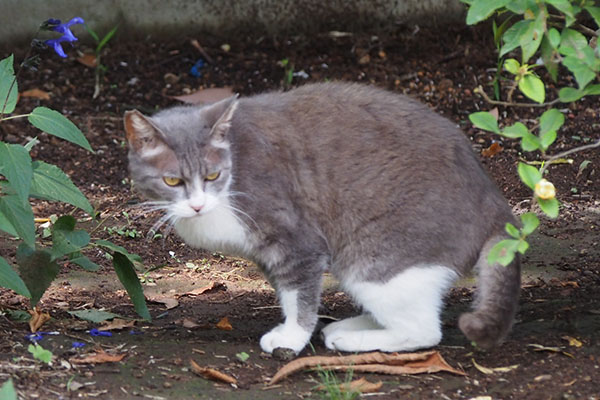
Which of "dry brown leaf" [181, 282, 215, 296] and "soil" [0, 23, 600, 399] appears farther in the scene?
"dry brown leaf" [181, 282, 215, 296]

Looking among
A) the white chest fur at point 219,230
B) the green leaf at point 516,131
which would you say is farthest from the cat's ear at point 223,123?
A: the green leaf at point 516,131

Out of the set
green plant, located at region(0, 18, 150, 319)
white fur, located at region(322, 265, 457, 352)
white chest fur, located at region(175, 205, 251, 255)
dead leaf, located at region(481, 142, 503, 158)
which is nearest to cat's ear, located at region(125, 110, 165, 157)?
green plant, located at region(0, 18, 150, 319)

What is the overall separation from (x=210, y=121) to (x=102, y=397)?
1192 millimetres

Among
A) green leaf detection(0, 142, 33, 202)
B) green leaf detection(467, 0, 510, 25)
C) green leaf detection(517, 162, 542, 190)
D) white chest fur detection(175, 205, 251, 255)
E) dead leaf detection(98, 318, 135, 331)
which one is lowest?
dead leaf detection(98, 318, 135, 331)

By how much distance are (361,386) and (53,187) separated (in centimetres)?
135

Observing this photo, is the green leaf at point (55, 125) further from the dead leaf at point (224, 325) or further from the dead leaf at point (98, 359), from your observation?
the dead leaf at point (224, 325)

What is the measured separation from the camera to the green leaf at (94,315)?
379 centimetres

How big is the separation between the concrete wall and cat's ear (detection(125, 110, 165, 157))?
12.2 feet

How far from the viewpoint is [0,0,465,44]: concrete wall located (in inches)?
274

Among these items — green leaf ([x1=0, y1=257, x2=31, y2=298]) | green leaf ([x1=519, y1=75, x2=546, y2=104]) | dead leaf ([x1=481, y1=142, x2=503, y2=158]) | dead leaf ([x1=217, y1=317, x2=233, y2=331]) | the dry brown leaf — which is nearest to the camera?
green leaf ([x1=519, y1=75, x2=546, y2=104])

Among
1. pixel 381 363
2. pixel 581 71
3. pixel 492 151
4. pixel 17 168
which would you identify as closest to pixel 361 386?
pixel 381 363

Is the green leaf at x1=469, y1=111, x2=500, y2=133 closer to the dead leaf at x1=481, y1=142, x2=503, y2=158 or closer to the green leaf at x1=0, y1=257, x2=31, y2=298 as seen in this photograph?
the green leaf at x1=0, y1=257, x2=31, y2=298

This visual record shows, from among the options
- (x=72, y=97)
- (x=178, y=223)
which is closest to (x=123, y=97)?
(x=72, y=97)

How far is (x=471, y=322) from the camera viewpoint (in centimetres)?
327
